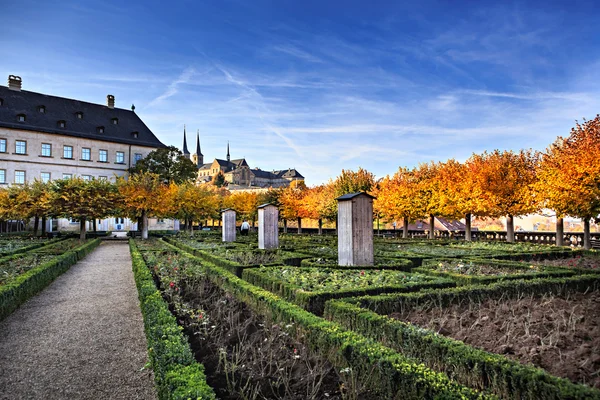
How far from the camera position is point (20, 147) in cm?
4184

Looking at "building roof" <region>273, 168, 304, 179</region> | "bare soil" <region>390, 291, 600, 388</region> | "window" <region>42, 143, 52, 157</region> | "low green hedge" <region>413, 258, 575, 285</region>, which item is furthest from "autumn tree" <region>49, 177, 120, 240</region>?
"building roof" <region>273, 168, 304, 179</region>

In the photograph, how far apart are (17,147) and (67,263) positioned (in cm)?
3679

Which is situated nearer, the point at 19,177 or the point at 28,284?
the point at 28,284

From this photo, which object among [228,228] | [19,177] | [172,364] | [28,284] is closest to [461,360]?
[172,364]

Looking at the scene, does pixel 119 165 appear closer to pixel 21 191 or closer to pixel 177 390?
Result: pixel 21 191

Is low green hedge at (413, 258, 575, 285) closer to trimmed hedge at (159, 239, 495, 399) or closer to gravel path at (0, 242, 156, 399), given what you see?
trimmed hedge at (159, 239, 495, 399)

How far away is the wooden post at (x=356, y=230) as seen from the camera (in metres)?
11.1

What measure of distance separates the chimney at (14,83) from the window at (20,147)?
767cm

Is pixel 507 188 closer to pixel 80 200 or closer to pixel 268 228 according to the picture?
pixel 268 228

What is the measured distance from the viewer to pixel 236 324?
5.93 metres

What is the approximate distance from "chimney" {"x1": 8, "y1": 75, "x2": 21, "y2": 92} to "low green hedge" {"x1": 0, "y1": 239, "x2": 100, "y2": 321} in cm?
4208

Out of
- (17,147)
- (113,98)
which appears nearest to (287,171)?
(113,98)

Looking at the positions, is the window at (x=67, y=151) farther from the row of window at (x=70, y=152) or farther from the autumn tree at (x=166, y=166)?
the autumn tree at (x=166, y=166)

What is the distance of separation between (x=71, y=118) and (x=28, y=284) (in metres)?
45.4
